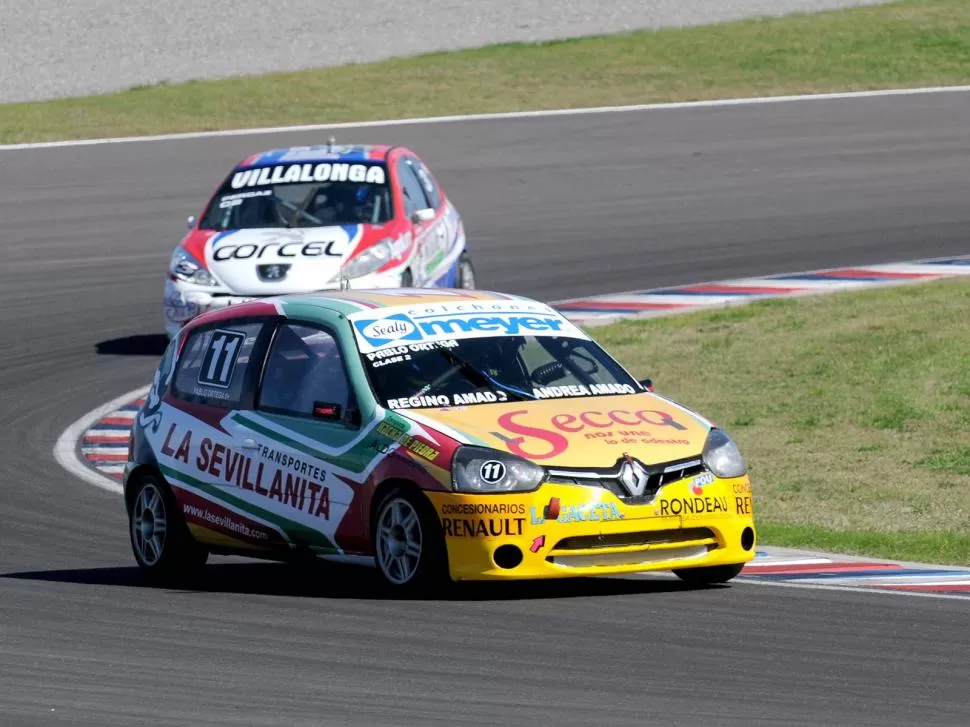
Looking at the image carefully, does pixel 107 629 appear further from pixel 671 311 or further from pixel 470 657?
pixel 671 311

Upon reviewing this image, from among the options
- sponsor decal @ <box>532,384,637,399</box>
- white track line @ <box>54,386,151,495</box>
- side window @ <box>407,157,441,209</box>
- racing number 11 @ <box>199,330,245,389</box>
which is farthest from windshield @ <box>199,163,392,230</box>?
sponsor decal @ <box>532,384,637,399</box>

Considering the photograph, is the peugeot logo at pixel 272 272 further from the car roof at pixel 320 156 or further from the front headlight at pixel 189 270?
the car roof at pixel 320 156

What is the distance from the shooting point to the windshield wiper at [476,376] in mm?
10133

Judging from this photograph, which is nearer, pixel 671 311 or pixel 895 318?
pixel 895 318

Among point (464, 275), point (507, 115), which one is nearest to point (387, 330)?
point (464, 275)

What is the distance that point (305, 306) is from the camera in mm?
10828

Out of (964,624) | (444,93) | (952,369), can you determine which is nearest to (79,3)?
(444,93)

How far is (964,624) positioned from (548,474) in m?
1.83

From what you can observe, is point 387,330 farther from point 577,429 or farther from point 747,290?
point 747,290

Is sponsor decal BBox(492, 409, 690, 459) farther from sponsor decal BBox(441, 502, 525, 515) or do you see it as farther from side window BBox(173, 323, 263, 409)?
side window BBox(173, 323, 263, 409)

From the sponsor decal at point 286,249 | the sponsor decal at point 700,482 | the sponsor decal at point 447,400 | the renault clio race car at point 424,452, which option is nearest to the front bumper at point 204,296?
the sponsor decal at point 286,249

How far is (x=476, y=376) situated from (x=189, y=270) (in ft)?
28.5

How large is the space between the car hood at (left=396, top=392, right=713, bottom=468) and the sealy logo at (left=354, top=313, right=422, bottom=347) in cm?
56

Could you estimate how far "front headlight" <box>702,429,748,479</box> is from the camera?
384 inches
